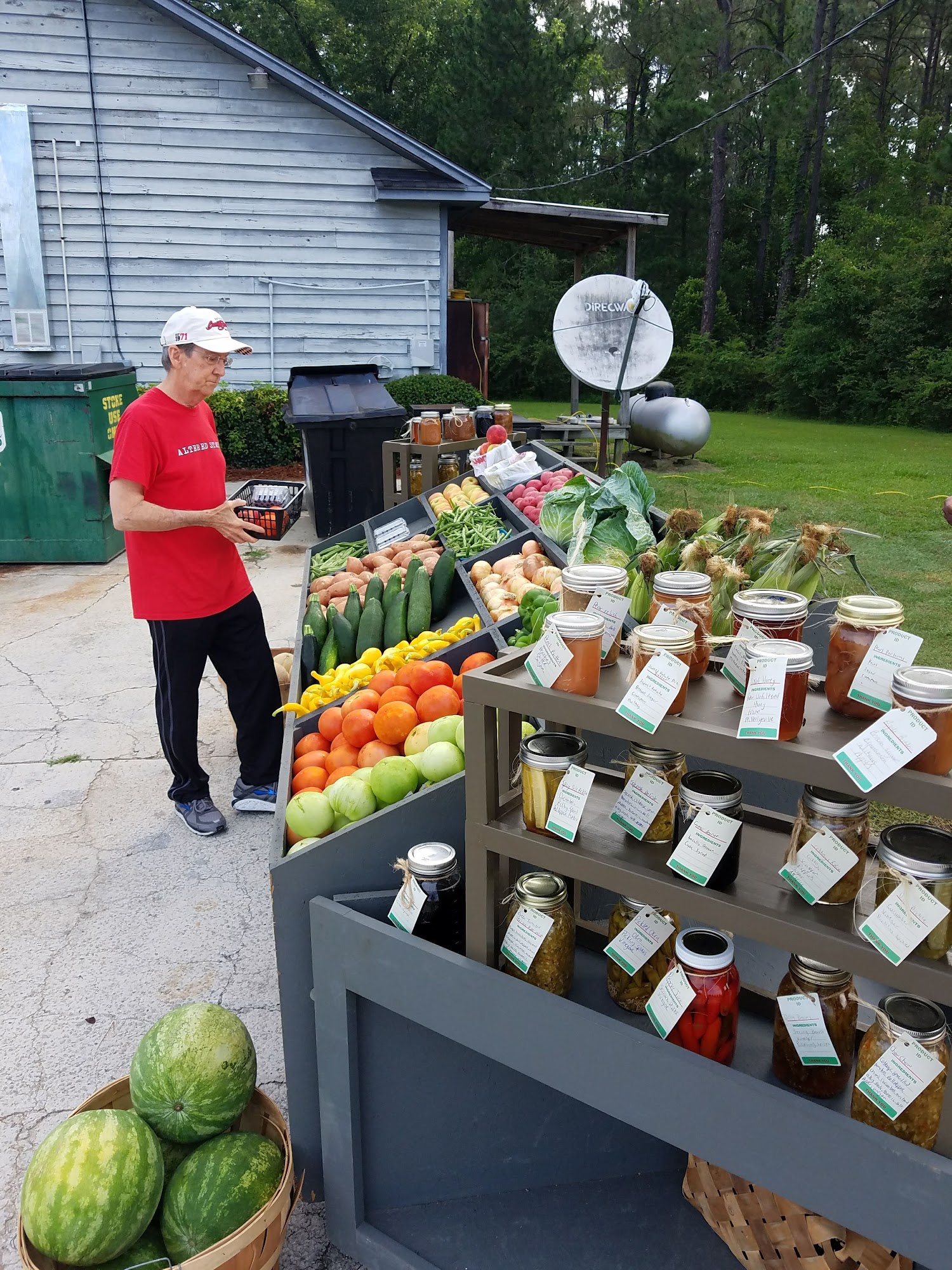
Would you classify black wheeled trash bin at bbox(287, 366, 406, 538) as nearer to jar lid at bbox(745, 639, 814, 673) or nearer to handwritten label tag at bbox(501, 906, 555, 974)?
handwritten label tag at bbox(501, 906, 555, 974)

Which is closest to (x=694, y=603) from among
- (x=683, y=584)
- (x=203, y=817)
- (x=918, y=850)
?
(x=683, y=584)

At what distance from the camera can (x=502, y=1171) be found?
2.26m

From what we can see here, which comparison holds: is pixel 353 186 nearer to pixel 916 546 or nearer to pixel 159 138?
pixel 159 138

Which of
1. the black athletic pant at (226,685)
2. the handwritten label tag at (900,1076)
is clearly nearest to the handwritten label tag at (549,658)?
the handwritten label tag at (900,1076)

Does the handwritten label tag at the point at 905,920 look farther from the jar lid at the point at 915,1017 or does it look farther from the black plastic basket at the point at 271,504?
the black plastic basket at the point at 271,504

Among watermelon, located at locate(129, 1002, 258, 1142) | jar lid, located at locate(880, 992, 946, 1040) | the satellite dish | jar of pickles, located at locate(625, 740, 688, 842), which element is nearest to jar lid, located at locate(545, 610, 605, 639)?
jar of pickles, located at locate(625, 740, 688, 842)

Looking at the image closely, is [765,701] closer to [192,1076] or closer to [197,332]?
[192,1076]

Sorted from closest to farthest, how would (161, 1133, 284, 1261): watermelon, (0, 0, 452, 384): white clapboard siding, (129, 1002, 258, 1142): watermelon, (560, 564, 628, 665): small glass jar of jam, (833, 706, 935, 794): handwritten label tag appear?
(833, 706, 935, 794): handwritten label tag, (560, 564, 628, 665): small glass jar of jam, (161, 1133, 284, 1261): watermelon, (129, 1002, 258, 1142): watermelon, (0, 0, 452, 384): white clapboard siding

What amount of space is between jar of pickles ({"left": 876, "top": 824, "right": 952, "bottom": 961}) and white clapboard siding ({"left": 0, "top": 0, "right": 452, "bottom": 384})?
39.6ft

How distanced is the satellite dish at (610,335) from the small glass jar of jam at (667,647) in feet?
17.9

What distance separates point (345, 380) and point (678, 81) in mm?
24026

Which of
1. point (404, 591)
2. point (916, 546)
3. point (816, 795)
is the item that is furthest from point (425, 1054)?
point (916, 546)

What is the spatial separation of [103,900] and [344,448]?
230 inches

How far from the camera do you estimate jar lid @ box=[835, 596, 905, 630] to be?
1.53 m
